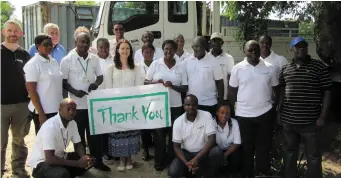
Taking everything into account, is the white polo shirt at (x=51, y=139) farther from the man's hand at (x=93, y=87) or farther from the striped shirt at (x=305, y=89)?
the striped shirt at (x=305, y=89)

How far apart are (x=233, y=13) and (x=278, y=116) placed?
2.76 m

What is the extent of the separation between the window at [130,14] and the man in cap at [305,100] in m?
3.42

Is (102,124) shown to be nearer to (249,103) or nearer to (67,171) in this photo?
(67,171)

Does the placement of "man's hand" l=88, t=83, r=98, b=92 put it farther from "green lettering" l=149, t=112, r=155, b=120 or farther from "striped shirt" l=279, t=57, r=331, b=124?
"striped shirt" l=279, t=57, r=331, b=124

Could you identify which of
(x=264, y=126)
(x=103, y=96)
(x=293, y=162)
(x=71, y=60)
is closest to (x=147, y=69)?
(x=103, y=96)

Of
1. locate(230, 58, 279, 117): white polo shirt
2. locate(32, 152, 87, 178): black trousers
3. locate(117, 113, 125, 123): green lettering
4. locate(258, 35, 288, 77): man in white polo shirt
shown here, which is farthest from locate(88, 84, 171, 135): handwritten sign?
locate(258, 35, 288, 77): man in white polo shirt

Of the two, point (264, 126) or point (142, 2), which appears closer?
point (264, 126)

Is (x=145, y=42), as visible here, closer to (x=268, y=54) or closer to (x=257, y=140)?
(x=268, y=54)

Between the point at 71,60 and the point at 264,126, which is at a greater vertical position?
the point at 71,60

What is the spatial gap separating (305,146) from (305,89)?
0.63m

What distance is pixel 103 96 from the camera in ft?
14.8

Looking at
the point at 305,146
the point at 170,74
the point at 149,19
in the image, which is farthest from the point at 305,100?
the point at 149,19

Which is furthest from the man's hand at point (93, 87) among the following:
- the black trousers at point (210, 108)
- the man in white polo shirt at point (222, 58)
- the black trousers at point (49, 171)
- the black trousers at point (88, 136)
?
the man in white polo shirt at point (222, 58)

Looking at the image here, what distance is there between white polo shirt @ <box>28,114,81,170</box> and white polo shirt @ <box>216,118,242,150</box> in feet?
5.50
